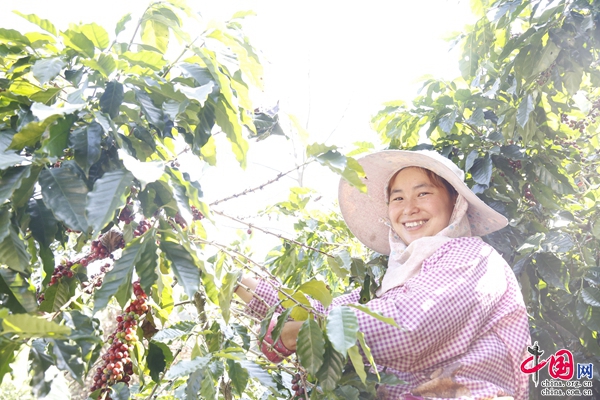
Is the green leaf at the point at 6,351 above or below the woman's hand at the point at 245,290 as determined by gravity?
above

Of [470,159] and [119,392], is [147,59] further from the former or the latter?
[470,159]

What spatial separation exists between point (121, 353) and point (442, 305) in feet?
2.18

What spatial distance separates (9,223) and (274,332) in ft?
1.62

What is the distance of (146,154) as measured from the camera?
1032 mm

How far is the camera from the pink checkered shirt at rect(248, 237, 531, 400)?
1149mm

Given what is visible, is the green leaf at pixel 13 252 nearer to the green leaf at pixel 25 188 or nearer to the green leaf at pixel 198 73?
the green leaf at pixel 25 188

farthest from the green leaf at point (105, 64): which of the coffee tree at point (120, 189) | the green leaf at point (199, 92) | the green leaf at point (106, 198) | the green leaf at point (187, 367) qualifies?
the green leaf at point (187, 367)

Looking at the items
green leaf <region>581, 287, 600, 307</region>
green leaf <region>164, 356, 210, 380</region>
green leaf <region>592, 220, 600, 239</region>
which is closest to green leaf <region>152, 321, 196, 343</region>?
green leaf <region>164, 356, 210, 380</region>

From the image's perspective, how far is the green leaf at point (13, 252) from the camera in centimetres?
82

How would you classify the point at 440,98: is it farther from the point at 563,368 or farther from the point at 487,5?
the point at 563,368

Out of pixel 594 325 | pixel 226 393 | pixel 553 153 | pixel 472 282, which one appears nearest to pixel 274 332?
pixel 226 393

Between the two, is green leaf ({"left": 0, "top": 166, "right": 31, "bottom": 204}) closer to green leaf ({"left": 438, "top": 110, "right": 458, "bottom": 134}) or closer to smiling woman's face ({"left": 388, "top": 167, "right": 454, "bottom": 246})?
smiling woman's face ({"left": 388, "top": 167, "right": 454, "bottom": 246})

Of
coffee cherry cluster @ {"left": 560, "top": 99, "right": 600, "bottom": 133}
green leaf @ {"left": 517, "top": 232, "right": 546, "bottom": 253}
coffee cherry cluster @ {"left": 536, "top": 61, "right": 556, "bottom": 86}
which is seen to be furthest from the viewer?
coffee cherry cluster @ {"left": 560, "top": 99, "right": 600, "bottom": 133}

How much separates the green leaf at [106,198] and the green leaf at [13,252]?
7.5 inches
